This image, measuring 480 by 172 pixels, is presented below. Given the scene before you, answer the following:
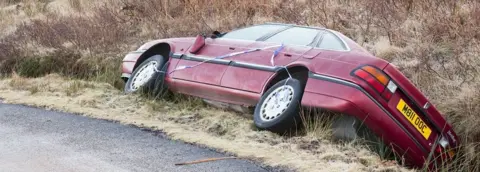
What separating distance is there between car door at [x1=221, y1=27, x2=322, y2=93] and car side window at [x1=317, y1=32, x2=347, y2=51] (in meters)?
0.13

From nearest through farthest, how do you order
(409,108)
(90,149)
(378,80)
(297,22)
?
(90,149) → (378,80) → (409,108) → (297,22)

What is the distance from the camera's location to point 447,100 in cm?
716

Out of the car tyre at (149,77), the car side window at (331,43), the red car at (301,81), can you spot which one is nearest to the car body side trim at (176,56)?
the red car at (301,81)

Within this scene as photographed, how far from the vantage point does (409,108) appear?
19.0 feet

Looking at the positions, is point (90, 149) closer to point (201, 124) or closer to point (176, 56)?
point (201, 124)

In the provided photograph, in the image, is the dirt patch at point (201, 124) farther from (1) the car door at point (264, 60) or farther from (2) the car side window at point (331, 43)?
(2) the car side window at point (331, 43)

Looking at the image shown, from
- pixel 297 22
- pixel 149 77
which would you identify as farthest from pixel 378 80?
pixel 297 22

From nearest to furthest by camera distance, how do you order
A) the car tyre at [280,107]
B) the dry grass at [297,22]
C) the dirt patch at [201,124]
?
the dirt patch at [201,124] → the car tyre at [280,107] → the dry grass at [297,22]

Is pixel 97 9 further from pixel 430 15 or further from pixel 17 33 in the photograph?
pixel 430 15

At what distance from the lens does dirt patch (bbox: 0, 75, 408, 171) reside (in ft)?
16.8

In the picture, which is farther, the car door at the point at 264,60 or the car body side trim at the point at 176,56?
the car body side trim at the point at 176,56

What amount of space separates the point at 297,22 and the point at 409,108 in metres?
5.65

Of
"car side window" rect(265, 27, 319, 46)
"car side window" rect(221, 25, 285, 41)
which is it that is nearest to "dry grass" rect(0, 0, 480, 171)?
"car side window" rect(221, 25, 285, 41)

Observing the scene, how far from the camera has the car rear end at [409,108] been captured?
5.64m
